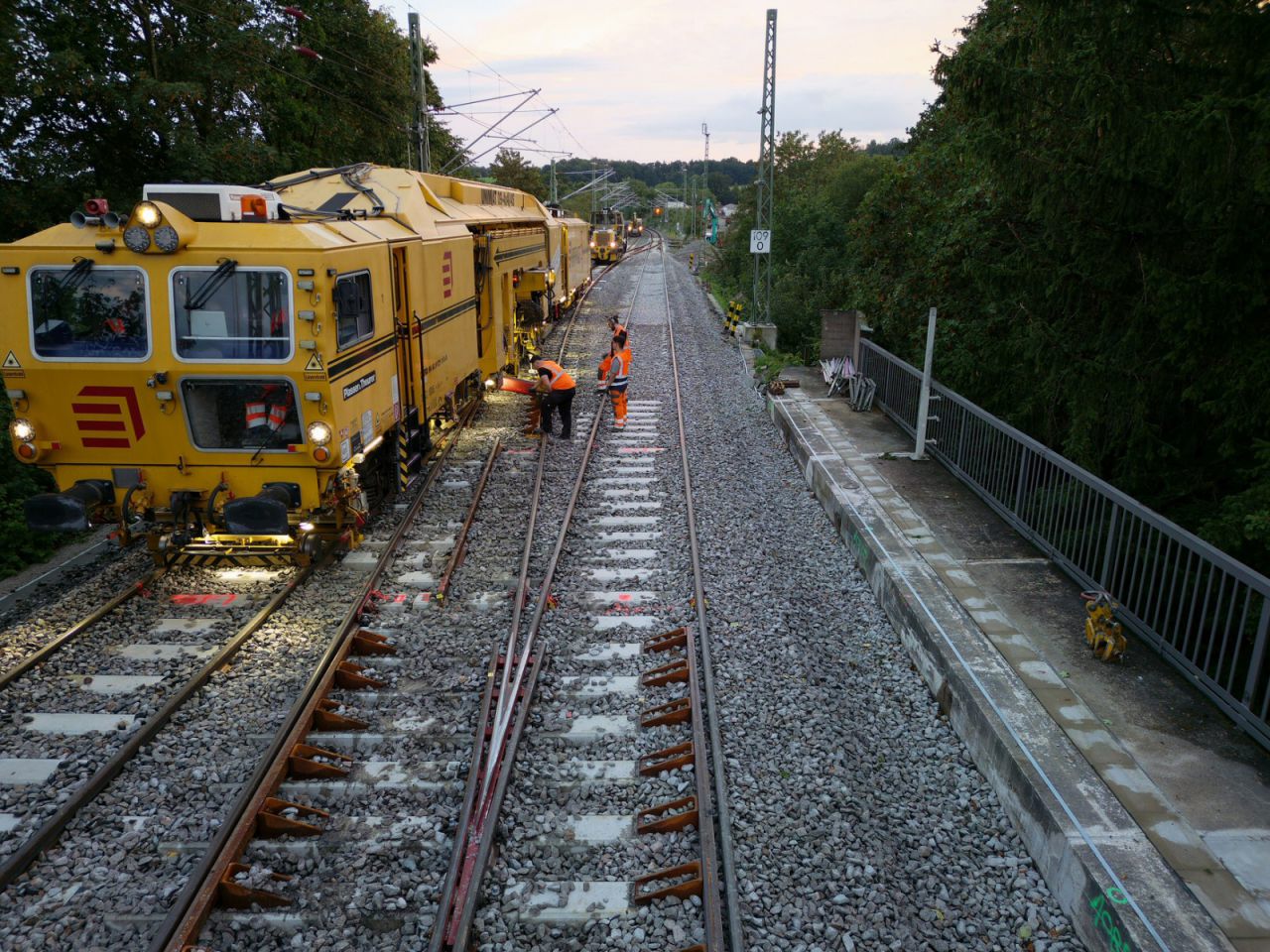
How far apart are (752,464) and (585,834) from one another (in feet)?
27.5

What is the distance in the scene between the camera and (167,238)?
24.8 feet

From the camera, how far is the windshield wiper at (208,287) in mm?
7668

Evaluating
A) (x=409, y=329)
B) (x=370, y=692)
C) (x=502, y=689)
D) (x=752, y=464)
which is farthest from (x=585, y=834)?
(x=752, y=464)

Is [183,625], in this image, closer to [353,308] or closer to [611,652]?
[353,308]

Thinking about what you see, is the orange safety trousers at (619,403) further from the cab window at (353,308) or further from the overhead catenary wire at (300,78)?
the overhead catenary wire at (300,78)

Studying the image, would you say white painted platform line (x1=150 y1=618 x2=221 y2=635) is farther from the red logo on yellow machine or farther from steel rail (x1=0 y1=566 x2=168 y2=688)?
the red logo on yellow machine

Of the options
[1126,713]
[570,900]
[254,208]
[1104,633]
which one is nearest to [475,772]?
[570,900]

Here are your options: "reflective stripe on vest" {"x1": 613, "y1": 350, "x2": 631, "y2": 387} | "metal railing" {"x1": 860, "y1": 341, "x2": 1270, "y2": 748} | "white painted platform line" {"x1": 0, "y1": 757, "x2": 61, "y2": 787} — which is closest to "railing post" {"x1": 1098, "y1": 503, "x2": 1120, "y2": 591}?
"metal railing" {"x1": 860, "y1": 341, "x2": 1270, "y2": 748}

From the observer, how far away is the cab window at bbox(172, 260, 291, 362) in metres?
7.72

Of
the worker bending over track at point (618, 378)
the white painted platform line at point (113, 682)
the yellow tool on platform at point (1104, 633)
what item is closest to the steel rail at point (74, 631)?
the white painted platform line at point (113, 682)

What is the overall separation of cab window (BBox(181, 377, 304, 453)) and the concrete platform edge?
18.6 ft

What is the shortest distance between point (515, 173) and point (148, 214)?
4814 cm

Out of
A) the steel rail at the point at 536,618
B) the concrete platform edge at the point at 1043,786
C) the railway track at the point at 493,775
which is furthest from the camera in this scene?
the steel rail at the point at 536,618

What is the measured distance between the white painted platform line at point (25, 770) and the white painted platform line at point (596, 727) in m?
3.39
